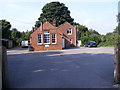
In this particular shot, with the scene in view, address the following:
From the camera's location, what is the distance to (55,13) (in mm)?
57969

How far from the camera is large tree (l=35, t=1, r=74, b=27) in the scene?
188ft

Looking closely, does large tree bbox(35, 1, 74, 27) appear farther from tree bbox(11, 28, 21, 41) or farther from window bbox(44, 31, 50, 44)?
window bbox(44, 31, 50, 44)

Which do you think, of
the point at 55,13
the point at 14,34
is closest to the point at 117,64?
the point at 55,13

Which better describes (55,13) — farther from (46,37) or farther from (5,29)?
(46,37)

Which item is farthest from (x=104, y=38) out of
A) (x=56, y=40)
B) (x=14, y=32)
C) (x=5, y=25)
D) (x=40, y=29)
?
(x=14, y=32)

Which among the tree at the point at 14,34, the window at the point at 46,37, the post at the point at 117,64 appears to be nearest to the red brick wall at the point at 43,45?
the window at the point at 46,37

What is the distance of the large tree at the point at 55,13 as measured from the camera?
2253 inches

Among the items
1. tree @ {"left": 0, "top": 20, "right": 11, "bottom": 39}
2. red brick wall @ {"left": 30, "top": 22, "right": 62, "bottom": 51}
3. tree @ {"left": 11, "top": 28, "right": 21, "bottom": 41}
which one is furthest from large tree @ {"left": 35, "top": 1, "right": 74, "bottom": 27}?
red brick wall @ {"left": 30, "top": 22, "right": 62, "bottom": 51}

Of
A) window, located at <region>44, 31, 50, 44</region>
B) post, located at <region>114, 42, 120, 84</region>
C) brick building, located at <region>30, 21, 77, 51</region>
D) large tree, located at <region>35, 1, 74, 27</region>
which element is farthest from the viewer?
large tree, located at <region>35, 1, 74, 27</region>

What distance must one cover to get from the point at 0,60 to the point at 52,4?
57968 millimetres

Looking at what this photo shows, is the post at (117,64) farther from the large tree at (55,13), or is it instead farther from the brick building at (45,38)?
the large tree at (55,13)

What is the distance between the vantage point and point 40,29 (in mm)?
28094

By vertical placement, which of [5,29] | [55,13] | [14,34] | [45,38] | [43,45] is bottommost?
[43,45]

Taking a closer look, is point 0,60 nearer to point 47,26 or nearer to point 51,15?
point 47,26
